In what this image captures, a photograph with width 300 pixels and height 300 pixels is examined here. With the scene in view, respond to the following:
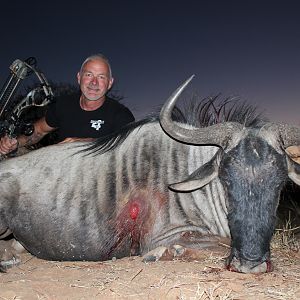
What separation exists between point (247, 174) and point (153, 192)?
78 centimetres

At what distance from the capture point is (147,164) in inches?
144

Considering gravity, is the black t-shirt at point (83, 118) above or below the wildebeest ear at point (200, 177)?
above

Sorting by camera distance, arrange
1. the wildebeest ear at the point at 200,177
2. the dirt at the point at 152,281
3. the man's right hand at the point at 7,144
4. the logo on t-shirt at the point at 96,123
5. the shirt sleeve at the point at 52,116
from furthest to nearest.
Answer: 1. the shirt sleeve at the point at 52,116
2. the logo on t-shirt at the point at 96,123
3. the man's right hand at the point at 7,144
4. the wildebeest ear at the point at 200,177
5. the dirt at the point at 152,281

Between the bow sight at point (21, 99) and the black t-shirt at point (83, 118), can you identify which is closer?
the bow sight at point (21, 99)

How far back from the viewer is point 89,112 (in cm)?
497

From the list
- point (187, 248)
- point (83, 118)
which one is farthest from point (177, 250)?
point (83, 118)

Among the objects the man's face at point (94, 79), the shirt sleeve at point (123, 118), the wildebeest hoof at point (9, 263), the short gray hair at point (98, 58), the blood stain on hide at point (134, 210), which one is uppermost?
the short gray hair at point (98, 58)

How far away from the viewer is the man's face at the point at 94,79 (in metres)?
4.92

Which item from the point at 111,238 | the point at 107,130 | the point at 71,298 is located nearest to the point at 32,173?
the point at 111,238

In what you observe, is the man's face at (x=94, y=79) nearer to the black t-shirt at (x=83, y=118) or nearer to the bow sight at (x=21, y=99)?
the black t-shirt at (x=83, y=118)

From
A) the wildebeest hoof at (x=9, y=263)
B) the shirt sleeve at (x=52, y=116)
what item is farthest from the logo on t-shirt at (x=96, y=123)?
the wildebeest hoof at (x=9, y=263)

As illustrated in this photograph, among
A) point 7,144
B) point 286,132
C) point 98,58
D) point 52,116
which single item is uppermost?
point 98,58

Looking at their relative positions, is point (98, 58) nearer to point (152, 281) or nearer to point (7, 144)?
point (7, 144)

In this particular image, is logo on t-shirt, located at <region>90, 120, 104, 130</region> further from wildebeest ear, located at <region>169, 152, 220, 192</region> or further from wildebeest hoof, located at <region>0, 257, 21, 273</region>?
wildebeest ear, located at <region>169, 152, 220, 192</region>
